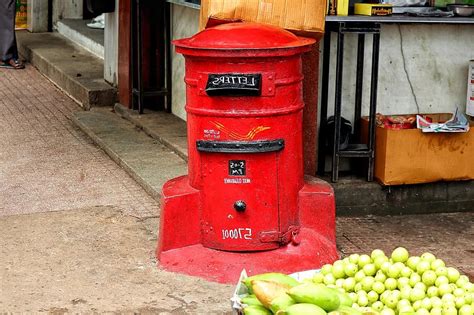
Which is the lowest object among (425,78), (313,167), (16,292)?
(16,292)

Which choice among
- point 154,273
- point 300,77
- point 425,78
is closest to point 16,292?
point 154,273

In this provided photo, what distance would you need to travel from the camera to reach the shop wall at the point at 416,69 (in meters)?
6.98

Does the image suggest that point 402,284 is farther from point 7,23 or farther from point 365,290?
point 7,23

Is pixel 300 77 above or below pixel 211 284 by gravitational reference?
above

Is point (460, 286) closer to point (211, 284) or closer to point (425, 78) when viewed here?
point (211, 284)

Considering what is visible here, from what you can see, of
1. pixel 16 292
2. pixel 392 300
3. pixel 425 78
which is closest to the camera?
pixel 392 300

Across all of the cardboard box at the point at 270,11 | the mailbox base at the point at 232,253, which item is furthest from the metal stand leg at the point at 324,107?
the mailbox base at the point at 232,253

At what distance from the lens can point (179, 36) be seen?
874cm

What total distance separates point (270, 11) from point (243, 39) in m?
0.61

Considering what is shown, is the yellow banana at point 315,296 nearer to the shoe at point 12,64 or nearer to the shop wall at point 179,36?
the shop wall at point 179,36

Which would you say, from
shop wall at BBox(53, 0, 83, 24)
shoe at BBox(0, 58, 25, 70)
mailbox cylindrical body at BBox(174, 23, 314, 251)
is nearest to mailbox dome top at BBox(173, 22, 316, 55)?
mailbox cylindrical body at BBox(174, 23, 314, 251)

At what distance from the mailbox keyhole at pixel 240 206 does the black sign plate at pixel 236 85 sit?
634 mm

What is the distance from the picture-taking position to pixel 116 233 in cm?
636

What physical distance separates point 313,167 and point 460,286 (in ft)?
8.88
